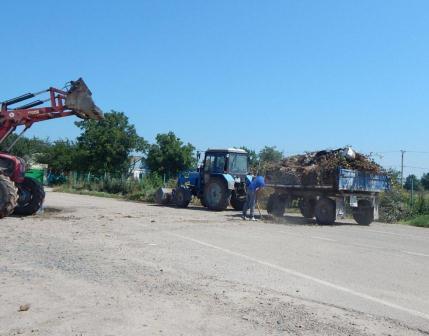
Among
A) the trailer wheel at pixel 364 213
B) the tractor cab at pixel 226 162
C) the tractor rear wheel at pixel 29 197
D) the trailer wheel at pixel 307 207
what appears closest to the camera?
the tractor rear wheel at pixel 29 197

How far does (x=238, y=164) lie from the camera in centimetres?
2466

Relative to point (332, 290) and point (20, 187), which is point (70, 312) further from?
point (20, 187)

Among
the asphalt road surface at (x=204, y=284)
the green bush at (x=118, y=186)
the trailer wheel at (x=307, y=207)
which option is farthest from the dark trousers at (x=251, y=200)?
the green bush at (x=118, y=186)

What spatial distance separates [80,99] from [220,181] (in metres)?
8.36

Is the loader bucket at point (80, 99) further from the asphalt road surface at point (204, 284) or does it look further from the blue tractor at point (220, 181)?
the blue tractor at point (220, 181)

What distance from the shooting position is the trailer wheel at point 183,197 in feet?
83.6

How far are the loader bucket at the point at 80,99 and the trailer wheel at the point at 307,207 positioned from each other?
28.4 feet

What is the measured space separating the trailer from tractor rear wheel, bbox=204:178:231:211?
8.97ft

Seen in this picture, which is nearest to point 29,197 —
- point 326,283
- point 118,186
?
point 326,283

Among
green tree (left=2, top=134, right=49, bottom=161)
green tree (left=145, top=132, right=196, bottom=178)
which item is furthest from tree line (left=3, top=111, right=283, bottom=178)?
green tree (left=2, top=134, right=49, bottom=161)

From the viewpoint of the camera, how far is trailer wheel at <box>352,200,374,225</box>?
19.9 meters

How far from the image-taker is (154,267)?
8.80 metres

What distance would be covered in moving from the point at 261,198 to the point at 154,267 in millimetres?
14829

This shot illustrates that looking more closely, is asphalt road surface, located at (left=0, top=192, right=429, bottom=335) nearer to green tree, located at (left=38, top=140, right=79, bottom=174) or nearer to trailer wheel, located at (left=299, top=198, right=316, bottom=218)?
trailer wheel, located at (left=299, top=198, right=316, bottom=218)
